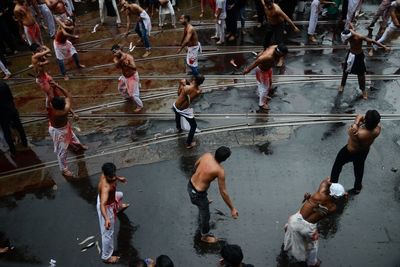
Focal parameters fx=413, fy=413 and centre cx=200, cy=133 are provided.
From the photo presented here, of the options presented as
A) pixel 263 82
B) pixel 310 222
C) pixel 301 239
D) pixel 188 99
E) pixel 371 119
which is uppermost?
pixel 371 119

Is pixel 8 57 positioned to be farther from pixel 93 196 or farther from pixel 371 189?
pixel 371 189

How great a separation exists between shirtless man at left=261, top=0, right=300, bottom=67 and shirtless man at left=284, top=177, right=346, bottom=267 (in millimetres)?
5935

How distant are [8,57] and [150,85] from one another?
5.10 m

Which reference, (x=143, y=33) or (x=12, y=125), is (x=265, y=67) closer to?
(x=143, y=33)

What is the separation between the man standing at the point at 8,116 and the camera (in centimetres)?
803

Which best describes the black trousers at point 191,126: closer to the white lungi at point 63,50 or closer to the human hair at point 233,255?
the human hair at point 233,255

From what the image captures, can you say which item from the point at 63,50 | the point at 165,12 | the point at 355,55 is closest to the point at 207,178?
the point at 355,55

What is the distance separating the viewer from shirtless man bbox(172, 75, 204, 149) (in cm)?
771

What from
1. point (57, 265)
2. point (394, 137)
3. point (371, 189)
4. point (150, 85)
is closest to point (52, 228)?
point (57, 265)

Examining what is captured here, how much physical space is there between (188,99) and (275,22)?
13.7 feet

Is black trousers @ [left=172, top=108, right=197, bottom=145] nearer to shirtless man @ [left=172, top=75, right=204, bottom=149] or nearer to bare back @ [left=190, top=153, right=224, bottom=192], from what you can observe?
shirtless man @ [left=172, top=75, right=204, bottom=149]

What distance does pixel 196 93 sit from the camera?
7.86 m

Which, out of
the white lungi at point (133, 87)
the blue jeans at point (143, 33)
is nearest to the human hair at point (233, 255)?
the white lungi at point (133, 87)

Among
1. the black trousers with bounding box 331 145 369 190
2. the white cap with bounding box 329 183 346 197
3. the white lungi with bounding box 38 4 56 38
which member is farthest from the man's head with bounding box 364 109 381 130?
the white lungi with bounding box 38 4 56 38
